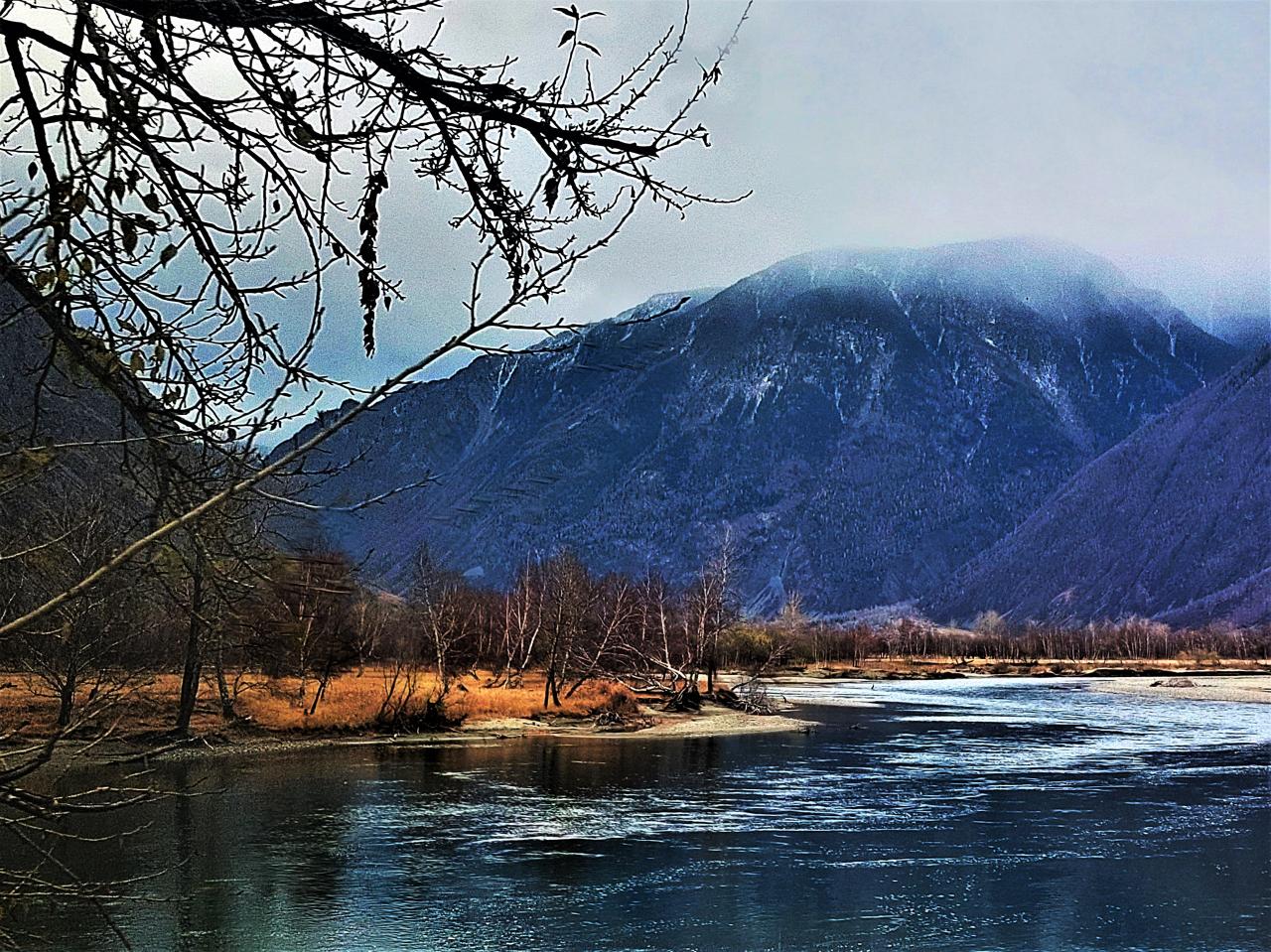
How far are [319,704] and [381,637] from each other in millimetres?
25788

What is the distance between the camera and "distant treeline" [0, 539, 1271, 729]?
4.33 meters

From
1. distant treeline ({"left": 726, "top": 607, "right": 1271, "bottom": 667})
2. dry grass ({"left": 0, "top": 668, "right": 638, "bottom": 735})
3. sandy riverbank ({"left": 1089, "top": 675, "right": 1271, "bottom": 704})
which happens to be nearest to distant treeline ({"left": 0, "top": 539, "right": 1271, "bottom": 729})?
dry grass ({"left": 0, "top": 668, "right": 638, "bottom": 735})

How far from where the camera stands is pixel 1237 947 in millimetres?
15664

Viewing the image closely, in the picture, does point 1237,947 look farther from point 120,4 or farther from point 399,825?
point 120,4

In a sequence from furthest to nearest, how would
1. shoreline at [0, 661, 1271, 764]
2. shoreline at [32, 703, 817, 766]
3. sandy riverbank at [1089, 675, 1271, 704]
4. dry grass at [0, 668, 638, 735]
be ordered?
sandy riverbank at [1089, 675, 1271, 704] → shoreline at [32, 703, 817, 766] → shoreline at [0, 661, 1271, 764] → dry grass at [0, 668, 638, 735]

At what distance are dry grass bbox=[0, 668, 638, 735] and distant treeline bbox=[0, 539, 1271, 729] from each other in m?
0.48

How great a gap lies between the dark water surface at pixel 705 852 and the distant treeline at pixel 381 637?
3.21 m

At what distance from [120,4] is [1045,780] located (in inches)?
1246

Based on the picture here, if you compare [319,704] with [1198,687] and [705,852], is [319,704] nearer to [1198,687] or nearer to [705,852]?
[705,852]

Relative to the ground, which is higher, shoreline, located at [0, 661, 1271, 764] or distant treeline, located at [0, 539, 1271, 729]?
distant treeline, located at [0, 539, 1271, 729]

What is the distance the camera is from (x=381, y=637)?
2768 inches

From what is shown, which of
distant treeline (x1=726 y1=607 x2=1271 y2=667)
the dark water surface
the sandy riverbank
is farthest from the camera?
distant treeline (x1=726 y1=607 x2=1271 y2=667)

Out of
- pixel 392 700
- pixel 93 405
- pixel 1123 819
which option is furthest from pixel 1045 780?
pixel 93 405

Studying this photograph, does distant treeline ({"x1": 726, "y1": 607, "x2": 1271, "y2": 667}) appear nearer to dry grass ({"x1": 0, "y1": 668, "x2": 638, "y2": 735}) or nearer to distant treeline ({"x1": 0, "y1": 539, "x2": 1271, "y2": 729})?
distant treeline ({"x1": 0, "y1": 539, "x2": 1271, "y2": 729})
